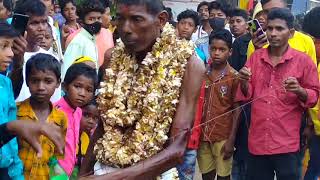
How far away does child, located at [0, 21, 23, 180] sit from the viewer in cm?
391

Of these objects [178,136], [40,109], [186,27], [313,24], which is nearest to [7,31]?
[40,109]

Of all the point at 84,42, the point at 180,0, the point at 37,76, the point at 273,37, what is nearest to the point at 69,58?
the point at 84,42

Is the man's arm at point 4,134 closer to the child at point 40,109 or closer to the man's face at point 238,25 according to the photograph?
the child at point 40,109

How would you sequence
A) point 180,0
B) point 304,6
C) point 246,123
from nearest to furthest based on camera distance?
point 246,123, point 304,6, point 180,0

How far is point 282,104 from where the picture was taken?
512 centimetres

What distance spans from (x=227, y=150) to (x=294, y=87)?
47.2 inches

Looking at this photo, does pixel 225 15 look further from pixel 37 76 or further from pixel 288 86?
pixel 37 76

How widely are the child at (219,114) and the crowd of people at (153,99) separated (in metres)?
0.01

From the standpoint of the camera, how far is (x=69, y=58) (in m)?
6.09

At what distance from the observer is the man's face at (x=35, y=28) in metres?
5.15

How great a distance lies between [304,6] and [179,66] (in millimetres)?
10677

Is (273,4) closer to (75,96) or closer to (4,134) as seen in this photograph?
(75,96)

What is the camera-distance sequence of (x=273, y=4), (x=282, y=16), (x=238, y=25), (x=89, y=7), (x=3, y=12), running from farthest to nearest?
(x=238, y=25)
(x=89, y=7)
(x=273, y=4)
(x=3, y=12)
(x=282, y=16)

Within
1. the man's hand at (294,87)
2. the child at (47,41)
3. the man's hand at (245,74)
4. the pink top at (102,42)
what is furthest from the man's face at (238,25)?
the man's hand at (294,87)
